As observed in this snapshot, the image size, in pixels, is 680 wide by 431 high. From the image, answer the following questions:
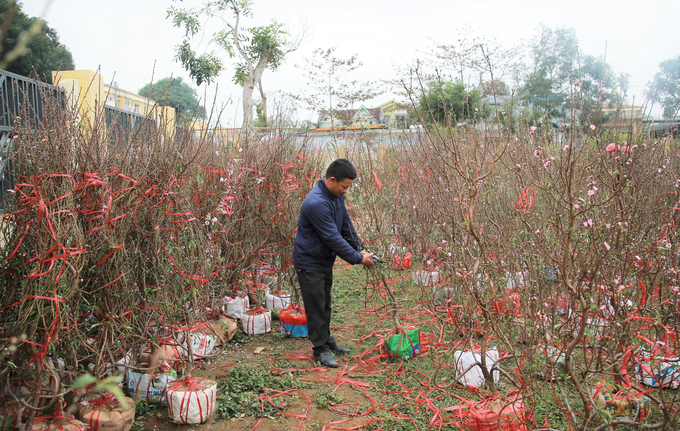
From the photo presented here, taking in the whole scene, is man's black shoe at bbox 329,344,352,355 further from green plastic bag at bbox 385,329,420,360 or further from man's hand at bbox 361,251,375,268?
man's hand at bbox 361,251,375,268

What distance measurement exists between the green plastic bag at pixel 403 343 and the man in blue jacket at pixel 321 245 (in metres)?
0.49

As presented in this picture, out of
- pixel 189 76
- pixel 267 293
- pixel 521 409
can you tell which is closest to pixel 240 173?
pixel 267 293

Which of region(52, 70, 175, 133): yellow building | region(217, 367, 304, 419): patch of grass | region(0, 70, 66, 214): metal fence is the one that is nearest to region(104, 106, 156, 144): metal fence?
region(52, 70, 175, 133): yellow building

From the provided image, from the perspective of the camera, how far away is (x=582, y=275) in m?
2.17

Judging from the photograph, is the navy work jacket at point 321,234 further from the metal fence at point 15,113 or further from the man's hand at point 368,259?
the metal fence at point 15,113

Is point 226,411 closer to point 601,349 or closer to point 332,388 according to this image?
point 332,388

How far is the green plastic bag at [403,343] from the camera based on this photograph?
3.96m

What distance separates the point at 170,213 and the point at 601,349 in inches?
99.9

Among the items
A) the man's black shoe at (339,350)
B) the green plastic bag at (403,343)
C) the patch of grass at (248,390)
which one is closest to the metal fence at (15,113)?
the patch of grass at (248,390)

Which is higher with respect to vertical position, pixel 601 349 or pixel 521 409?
pixel 601 349

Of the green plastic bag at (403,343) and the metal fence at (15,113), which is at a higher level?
the metal fence at (15,113)

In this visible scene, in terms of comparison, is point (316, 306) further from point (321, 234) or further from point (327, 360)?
point (321, 234)

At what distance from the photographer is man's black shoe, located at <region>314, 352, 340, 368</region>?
3922 millimetres

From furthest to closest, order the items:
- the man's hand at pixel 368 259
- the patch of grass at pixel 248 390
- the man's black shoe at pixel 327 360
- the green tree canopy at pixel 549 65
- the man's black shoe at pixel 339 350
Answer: the green tree canopy at pixel 549 65 → the man's black shoe at pixel 339 350 → the man's black shoe at pixel 327 360 → the man's hand at pixel 368 259 → the patch of grass at pixel 248 390
